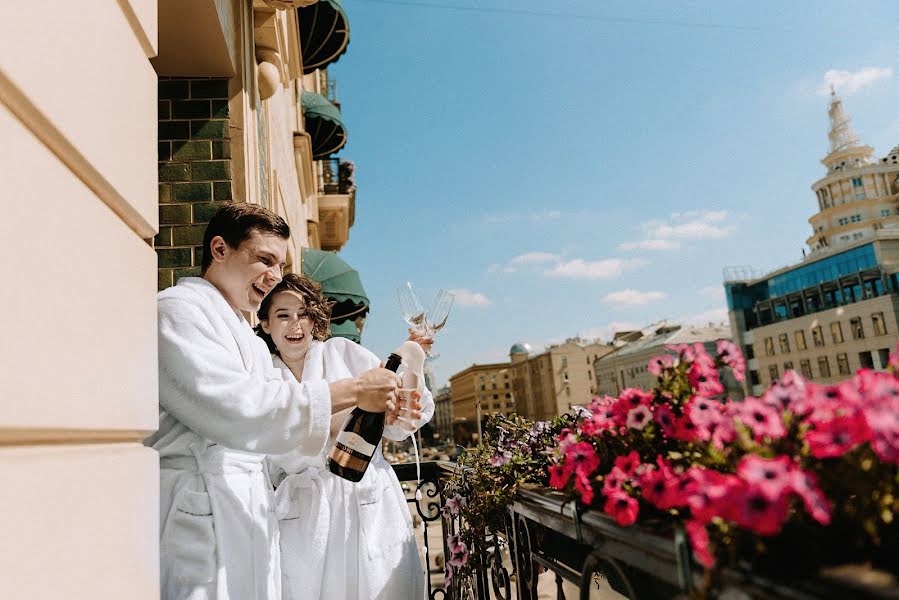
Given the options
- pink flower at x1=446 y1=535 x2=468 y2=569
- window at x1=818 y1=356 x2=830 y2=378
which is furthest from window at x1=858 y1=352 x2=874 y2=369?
pink flower at x1=446 y1=535 x2=468 y2=569

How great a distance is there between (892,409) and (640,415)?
1.93 ft

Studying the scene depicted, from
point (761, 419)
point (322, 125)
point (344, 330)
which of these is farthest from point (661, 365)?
point (322, 125)

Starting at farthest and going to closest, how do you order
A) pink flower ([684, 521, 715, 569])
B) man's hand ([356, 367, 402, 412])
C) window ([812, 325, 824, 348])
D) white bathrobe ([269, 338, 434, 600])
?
1. window ([812, 325, 824, 348])
2. white bathrobe ([269, 338, 434, 600])
3. man's hand ([356, 367, 402, 412])
4. pink flower ([684, 521, 715, 569])

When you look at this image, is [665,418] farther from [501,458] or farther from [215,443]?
[215,443]

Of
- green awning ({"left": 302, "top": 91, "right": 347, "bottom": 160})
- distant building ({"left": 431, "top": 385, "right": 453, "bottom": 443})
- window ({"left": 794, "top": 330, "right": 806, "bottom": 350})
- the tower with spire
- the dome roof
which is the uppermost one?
the tower with spire

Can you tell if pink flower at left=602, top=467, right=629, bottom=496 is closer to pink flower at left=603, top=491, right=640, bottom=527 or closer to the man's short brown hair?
pink flower at left=603, top=491, right=640, bottom=527

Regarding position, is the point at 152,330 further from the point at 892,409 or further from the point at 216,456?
the point at 892,409

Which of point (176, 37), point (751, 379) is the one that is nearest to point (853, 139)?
point (751, 379)

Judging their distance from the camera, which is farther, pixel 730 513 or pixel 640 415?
pixel 640 415

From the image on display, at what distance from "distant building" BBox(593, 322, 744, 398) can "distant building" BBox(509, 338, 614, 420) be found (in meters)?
2.74

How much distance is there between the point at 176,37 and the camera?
383 centimetres

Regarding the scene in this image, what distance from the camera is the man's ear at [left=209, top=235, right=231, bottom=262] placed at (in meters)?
2.31

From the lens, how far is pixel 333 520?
2.52 m

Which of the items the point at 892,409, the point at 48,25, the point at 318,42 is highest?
the point at 318,42
